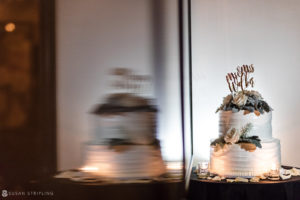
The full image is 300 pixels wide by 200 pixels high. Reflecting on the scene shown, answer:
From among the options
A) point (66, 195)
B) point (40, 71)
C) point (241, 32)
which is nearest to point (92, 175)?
point (66, 195)

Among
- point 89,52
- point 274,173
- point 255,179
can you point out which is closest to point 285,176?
point 274,173

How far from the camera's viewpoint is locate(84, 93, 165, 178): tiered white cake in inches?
19.4

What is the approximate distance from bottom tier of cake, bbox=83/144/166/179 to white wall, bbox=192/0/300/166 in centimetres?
148

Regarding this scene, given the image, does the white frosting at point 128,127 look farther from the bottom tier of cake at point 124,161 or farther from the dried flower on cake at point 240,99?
the dried flower on cake at point 240,99

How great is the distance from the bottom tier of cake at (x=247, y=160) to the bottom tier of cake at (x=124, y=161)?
1002mm

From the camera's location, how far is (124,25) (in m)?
0.53

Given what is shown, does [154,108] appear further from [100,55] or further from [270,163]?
[270,163]

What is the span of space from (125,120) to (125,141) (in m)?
0.04

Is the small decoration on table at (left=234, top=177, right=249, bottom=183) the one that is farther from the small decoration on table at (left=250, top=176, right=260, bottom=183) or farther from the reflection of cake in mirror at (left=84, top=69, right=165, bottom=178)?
the reflection of cake in mirror at (left=84, top=69, right=165, bottom=178)

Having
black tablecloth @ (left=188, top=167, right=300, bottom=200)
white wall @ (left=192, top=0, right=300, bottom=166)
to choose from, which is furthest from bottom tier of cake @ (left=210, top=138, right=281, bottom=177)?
white wall @ (left=192, top=0, right=300, bottom=166)

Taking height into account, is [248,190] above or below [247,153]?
below

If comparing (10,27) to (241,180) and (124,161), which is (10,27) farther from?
(241,180)

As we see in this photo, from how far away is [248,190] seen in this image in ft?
4.52

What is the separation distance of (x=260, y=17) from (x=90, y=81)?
6.03ft
